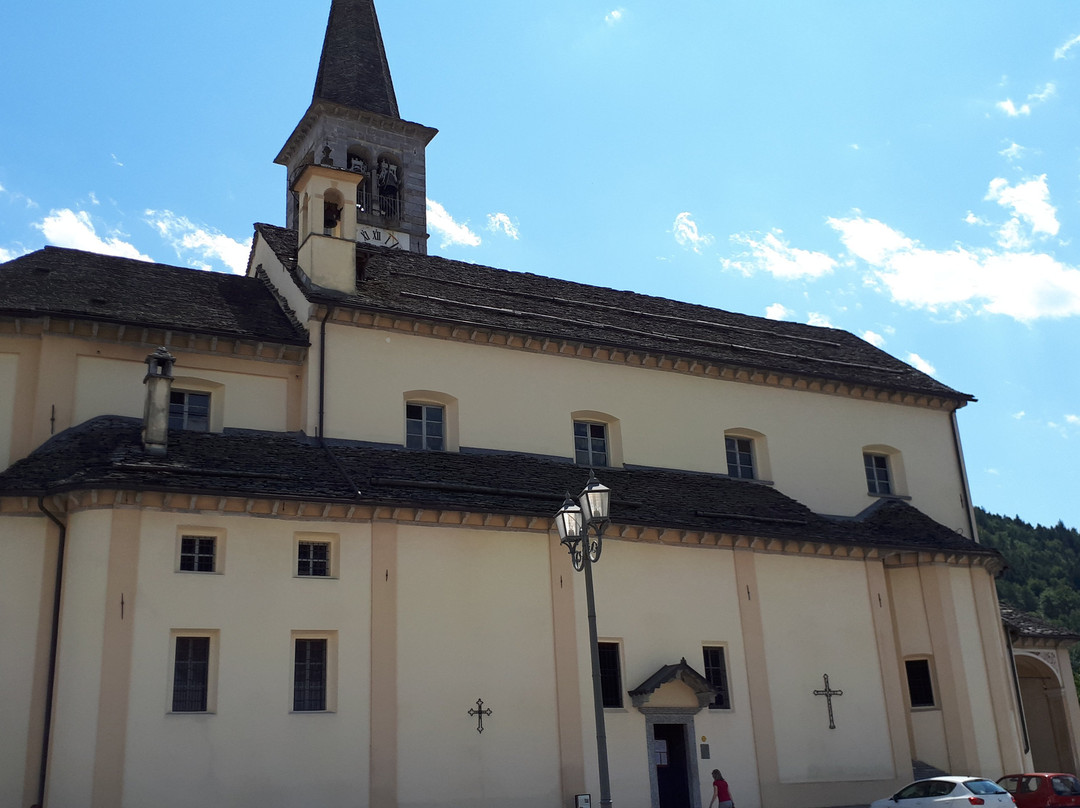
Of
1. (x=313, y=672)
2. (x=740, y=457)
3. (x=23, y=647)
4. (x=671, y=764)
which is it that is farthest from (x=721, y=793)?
(x=23, y=647)

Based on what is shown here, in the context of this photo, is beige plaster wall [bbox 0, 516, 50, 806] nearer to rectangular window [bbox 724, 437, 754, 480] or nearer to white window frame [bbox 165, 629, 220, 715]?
white window frame [bbox 165, 629, 220, 715]

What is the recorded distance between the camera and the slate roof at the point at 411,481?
20906mm

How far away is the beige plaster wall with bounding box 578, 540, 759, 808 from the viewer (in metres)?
23.5

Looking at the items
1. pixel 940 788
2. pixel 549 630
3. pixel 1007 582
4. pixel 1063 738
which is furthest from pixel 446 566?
pixel 1007 582

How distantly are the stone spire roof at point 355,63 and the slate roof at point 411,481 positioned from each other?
27.4 m

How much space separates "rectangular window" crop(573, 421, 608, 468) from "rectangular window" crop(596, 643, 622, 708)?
18.5 ft

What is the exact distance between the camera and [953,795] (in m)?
21.3

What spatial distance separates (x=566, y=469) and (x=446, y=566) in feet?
17.8

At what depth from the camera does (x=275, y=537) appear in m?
21.5

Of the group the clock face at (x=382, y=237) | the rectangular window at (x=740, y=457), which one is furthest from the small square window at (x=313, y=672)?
the clock face at (x=382, y=237)

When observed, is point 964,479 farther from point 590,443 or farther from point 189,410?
point 189,410

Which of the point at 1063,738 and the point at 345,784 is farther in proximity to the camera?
the point at 1063,738

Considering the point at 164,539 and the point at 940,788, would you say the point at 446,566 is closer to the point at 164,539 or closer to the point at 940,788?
the point at 164,539

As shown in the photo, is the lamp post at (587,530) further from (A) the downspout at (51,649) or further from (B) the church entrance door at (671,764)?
(A) the downspout at (51,649)
